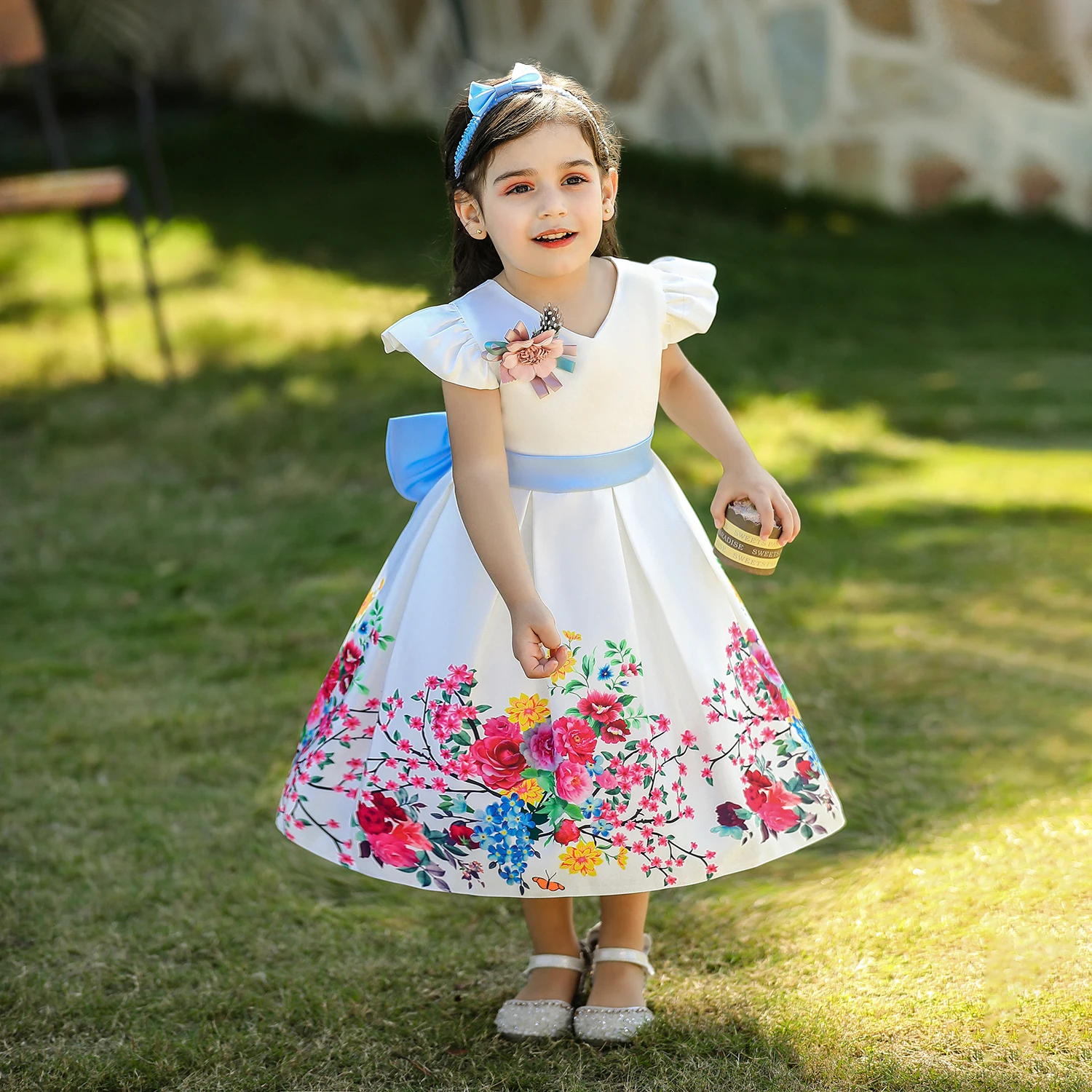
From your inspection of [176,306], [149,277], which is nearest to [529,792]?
[149,277]

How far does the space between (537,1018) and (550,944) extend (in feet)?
0.33

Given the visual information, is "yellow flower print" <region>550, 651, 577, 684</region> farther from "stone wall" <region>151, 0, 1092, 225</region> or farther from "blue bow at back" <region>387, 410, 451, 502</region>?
"stone wall" <region>151, 0, 1092, 225</region>

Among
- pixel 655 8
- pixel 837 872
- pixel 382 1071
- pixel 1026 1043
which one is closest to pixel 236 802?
pixel 382 1071

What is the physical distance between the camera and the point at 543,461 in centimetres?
172

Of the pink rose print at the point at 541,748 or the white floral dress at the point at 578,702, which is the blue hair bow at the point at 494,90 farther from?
the pink rose print at the point at 541,748

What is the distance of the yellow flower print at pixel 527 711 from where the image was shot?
1673 mm

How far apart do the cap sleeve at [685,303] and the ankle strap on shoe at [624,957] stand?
2.66 feet

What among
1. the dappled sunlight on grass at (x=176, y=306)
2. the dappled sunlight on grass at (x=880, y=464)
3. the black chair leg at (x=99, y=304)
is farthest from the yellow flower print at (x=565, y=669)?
the black chair leg at (x=99, y=304)

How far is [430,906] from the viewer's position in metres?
2.16

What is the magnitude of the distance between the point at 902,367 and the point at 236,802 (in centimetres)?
306

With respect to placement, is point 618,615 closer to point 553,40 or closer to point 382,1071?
point 382,1071

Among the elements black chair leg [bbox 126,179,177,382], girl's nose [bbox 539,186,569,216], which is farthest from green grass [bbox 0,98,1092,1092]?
girl's nose [bbox 539,186,569,216]

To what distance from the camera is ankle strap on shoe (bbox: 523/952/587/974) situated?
186 cm

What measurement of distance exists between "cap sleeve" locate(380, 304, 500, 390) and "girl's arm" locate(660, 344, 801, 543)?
30 cm
